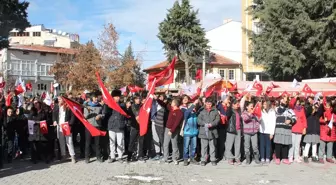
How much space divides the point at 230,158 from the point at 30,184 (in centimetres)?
547

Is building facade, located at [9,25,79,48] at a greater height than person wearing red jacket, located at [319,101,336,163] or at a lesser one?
greater

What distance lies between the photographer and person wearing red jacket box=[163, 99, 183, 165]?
11.7 meters

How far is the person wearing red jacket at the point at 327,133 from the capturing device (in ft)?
40.2

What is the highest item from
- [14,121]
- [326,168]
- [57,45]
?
[57,45]

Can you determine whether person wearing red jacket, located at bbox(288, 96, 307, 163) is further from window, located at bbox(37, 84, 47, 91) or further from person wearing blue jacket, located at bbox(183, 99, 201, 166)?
window, located at bbox(37, 84, 47, 91)

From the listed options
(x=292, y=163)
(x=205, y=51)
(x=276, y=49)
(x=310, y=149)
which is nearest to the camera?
(x=292, y=163)

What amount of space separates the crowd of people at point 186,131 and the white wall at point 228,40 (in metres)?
48.9

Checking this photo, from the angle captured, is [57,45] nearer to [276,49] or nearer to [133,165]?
[276,49]

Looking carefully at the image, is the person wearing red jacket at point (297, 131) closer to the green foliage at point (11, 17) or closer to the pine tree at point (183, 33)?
the green foliage at point (11, 17)

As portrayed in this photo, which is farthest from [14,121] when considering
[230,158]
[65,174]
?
[230,158]

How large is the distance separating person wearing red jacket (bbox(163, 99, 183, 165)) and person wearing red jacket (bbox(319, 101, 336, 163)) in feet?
13.5

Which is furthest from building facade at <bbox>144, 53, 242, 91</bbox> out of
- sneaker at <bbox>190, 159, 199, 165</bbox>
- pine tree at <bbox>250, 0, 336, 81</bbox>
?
sneaker at <bbox>190, 159, 199, 165</bbox>

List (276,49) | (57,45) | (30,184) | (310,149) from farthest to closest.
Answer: (57,45) → (276,49) → (310,149) → (30,184)

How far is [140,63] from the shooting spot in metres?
45.2
